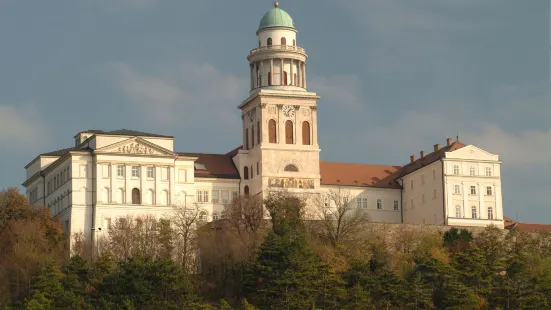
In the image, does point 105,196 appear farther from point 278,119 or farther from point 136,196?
point 278,119

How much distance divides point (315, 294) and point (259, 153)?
2490cm

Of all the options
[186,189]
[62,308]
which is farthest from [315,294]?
[186,189]

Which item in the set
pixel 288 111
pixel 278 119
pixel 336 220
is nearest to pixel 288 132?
pixel 278 119

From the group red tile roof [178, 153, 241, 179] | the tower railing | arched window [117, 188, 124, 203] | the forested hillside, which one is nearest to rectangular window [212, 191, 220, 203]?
red tile roof [178, 153, 241, 179]

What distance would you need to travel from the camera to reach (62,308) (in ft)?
306

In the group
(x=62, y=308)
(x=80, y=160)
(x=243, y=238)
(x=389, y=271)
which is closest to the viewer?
(x=62, y=308)

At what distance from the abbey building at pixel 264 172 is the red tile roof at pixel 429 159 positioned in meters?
0.18

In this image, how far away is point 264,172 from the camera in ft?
390

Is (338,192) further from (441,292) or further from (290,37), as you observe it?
(441,292)

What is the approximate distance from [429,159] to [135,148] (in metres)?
25.4

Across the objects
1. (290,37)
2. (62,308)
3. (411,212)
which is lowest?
(62,308)

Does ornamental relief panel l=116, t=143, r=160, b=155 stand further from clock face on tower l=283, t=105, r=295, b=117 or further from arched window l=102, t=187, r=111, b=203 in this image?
clock face on tower l=283, t=105, r=295, b=117

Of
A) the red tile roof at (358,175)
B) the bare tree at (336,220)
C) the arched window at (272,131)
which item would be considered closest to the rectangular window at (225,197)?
the arched window at (272,131)

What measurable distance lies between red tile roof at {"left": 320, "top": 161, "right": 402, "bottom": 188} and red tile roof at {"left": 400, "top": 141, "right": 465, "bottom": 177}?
1.10 m
